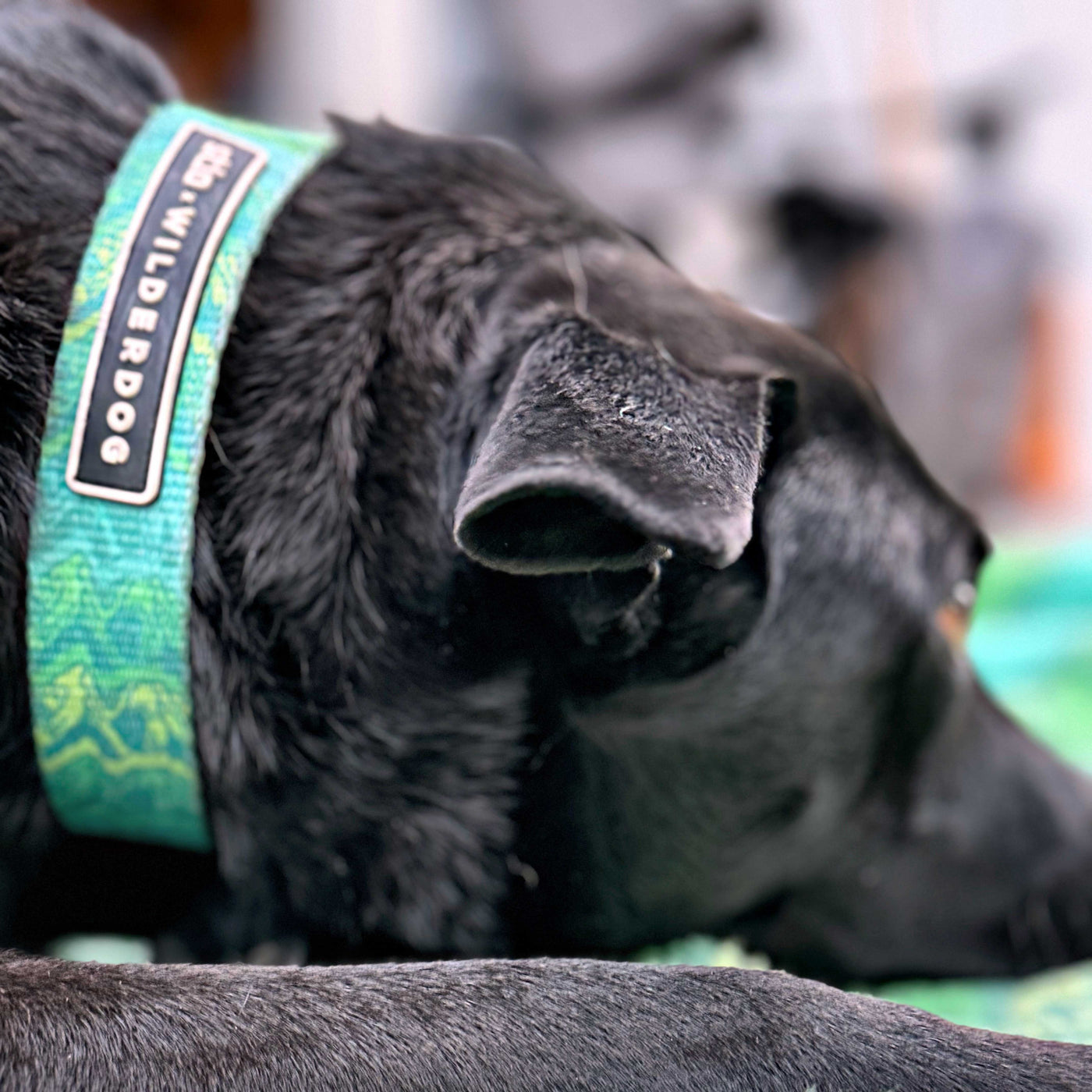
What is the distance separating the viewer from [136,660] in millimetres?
984

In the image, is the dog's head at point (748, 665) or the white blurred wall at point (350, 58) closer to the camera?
the dog's head at point (748, 665)

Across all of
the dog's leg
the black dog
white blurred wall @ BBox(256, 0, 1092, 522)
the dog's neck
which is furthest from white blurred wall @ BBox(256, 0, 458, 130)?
the dog's leg

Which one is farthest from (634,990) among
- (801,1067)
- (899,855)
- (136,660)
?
(899,855)

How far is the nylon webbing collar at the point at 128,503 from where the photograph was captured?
974 millimetres

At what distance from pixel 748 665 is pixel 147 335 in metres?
0.59

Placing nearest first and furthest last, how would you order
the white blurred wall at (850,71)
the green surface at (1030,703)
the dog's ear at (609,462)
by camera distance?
the dog's ear at (609,462) → the green surface at (1030,703) → the white blurred wall at (850,71)

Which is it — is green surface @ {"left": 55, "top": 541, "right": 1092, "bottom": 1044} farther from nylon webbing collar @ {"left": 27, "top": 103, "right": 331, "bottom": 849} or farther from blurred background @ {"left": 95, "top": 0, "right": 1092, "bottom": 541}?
blurred background @ {"left": 95, "top": 0, "right": 1092, "bottom": 541}

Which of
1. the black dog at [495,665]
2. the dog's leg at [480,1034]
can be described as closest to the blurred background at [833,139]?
the black dog at [495,665]

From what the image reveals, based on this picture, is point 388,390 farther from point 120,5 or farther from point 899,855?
point 120,5

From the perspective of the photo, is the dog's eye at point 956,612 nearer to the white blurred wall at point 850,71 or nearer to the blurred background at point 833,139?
the blurred background at point 833,139

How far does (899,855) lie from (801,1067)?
1.79 feet

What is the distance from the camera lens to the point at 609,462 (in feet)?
2.75

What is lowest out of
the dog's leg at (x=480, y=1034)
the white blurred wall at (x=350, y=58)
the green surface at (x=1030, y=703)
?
the green surface at (x=1030, y=703)

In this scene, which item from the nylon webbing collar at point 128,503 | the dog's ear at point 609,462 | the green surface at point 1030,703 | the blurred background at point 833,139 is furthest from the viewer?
the blurred background at point 833,139
